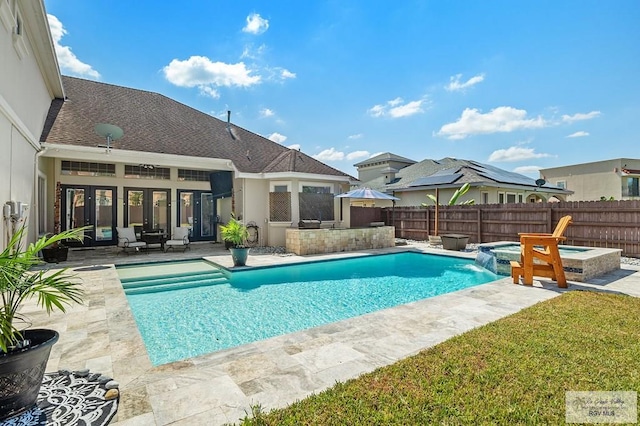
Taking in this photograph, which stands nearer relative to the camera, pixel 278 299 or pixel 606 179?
pixel 278 299

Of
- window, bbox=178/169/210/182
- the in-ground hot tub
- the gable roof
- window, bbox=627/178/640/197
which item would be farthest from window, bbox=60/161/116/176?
window, bbox=627/178/640/197

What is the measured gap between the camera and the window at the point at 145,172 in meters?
14.4

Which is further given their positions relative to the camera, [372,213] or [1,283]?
[372,213]

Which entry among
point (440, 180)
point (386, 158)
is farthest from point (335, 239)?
point (386, 158)

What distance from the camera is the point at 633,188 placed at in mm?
32344

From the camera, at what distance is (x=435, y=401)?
2795 mm

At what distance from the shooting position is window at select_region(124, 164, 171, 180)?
47.2 ft

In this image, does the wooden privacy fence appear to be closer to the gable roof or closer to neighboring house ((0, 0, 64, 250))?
the gable roof

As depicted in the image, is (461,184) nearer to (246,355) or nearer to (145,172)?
(145,172)

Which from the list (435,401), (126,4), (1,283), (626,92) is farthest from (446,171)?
(1,283)

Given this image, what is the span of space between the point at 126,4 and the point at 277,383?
44.6 feet

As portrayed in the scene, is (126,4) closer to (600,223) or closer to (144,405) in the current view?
(144,405)

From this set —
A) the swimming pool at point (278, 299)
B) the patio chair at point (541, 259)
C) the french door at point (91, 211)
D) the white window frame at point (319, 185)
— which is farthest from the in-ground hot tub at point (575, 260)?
the french door at point (91, 211)

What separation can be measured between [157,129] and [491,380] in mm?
15882
